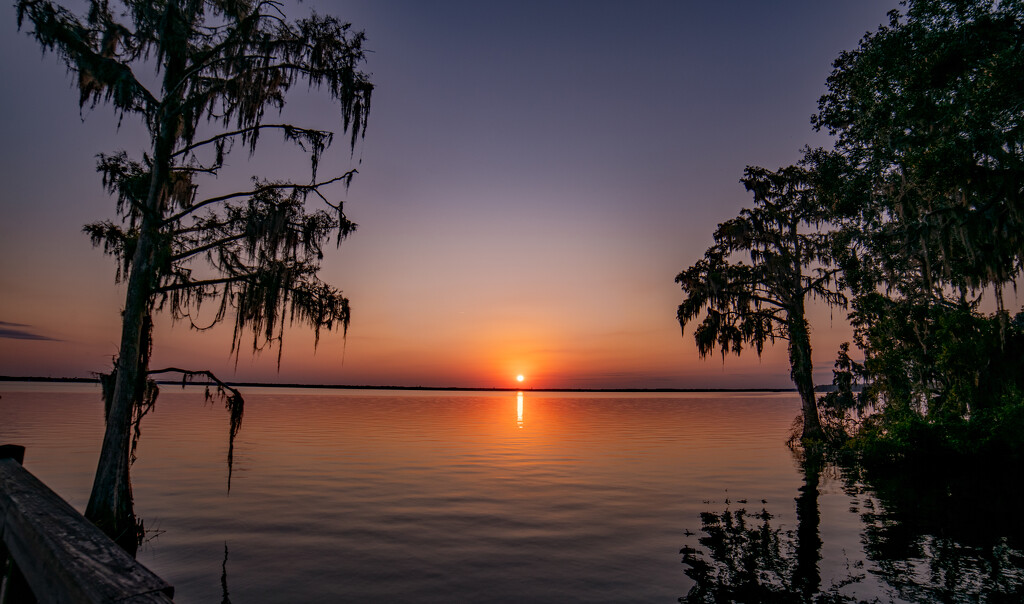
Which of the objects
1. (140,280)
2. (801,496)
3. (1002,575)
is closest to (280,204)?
(140,280)

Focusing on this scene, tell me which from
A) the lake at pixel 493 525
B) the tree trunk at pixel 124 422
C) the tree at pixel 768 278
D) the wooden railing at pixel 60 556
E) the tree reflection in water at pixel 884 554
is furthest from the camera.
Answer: the tree at pixel 768 278

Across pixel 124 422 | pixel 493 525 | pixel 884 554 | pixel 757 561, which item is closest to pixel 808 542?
pixel 884 554

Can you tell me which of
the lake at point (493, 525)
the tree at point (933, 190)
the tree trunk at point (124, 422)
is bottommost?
the lake at point (493, 525)

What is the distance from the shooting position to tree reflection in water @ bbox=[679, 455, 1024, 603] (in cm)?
829

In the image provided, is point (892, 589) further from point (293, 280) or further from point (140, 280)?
point (140, 280)

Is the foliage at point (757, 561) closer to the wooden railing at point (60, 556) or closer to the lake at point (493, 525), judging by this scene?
the lake at point (493, 525)

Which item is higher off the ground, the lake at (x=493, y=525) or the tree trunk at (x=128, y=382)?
the tree trunk at (x=128, y=382)

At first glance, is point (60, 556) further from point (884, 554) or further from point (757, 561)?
point (884, 554)

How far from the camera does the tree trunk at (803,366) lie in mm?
24672

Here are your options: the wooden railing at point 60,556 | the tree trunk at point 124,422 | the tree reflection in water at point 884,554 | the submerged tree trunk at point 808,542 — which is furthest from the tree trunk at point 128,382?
the submerged tree trunk at point 808,542

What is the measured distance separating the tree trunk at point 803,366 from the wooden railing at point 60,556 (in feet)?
88.3

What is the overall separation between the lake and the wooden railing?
704 cm

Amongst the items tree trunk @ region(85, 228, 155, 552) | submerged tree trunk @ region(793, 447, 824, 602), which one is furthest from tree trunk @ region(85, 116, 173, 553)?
A: submerged tree trunk @ region(793, 447, 824, 602)

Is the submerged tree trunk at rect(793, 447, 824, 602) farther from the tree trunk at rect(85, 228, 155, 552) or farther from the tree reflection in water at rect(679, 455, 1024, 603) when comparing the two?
the tree trunk at rect(85, 228, 155, 552)
